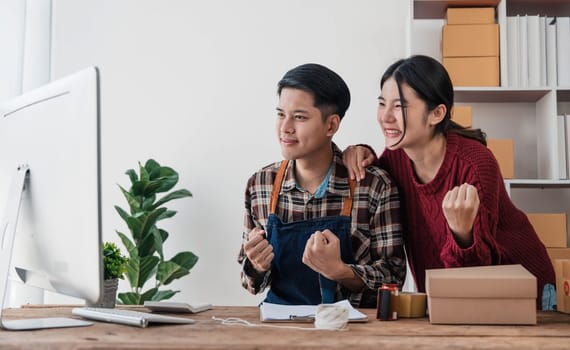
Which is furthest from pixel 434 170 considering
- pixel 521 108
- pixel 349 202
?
pixel 521 108

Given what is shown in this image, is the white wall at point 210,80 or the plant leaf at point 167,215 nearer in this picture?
the plant leaf at point 167,215

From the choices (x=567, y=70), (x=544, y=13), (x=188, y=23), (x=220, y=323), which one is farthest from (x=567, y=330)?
(x=188, y=23)

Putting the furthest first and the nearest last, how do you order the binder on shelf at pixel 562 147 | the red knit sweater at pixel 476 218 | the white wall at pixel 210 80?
the white wall at pixel 210 80 < the binder on shelf at pixel 562 147 < the red knit sweater at pixel 476 218

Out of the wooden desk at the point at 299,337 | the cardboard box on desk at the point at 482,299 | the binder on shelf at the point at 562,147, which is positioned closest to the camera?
the wooden desk at the point at 299,337

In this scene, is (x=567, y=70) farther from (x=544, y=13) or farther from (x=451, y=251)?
(x=451, y=251)

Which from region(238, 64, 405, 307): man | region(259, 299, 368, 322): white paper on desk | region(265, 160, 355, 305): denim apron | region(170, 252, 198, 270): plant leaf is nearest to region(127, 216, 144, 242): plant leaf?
region(170, 252, 198, 270): plant leaf

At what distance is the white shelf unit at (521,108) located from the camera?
3.04 m

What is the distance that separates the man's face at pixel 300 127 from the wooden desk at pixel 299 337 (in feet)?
Answer: 2.33

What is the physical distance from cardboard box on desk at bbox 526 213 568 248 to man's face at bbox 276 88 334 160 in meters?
1.36

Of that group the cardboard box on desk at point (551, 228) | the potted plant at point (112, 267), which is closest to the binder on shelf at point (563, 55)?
the cardboard box on desk at point (551, 228)

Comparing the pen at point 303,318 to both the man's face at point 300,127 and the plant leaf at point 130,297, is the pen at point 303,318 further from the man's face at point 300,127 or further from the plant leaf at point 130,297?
the plant leaf at point 130,297

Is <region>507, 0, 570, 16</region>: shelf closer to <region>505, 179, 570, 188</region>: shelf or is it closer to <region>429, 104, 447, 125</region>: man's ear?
<region>505, 179, 570, 188</region>: shelf

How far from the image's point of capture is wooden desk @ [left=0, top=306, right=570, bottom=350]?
113cm

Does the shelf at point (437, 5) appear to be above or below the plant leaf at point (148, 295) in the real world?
above
